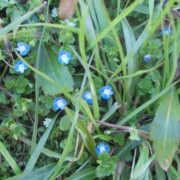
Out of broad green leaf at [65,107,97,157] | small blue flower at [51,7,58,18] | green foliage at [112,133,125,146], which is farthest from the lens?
small blue flower at [51,7,58,18]

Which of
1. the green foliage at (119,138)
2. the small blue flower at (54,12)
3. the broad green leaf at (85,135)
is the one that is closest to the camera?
the broad green leaf at (85,135)

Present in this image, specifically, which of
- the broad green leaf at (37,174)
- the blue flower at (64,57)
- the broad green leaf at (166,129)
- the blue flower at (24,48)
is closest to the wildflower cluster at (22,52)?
the blue flower at (24,48)

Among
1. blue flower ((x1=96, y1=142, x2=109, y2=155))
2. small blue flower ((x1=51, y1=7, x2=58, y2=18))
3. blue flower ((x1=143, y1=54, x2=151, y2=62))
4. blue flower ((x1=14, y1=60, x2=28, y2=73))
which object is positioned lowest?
blue flower ((x1=96, y1=142, x2=109, y2=155))

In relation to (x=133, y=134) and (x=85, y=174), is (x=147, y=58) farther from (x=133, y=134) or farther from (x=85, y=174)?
(x=85, y=174)

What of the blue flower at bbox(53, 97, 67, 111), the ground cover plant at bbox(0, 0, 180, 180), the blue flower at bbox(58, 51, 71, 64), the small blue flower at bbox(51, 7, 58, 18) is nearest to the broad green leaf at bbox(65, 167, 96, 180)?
the ground cover plant at bbox(0, 0, 180, 180)

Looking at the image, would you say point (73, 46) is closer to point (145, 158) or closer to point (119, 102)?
point (119, 102)

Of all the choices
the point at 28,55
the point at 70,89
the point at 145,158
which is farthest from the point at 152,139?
the point at 28,55

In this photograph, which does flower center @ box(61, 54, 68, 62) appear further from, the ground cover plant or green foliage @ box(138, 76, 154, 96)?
green foliage @ box(138, 76, 154, 96)

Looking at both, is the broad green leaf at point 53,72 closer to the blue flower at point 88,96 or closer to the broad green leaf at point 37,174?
the blue flower at point 88,96
